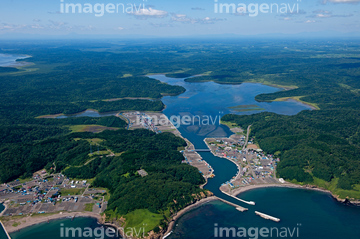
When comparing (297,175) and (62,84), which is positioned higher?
(62,84)

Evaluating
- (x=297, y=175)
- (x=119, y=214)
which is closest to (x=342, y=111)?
(x=297, y=175)

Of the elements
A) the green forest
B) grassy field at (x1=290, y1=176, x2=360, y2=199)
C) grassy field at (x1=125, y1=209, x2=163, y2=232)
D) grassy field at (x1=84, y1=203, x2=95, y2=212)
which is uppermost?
the green forest

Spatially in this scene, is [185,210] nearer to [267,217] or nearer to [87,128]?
[267,217]

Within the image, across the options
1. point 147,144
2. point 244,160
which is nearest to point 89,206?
point 147,144

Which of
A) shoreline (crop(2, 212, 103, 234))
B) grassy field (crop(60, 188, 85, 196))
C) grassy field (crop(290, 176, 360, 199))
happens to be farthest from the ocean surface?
grassy field (crop(60, 188, 85, 196))

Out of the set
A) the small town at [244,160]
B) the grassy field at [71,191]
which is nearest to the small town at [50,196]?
the grassy field at [71,191]

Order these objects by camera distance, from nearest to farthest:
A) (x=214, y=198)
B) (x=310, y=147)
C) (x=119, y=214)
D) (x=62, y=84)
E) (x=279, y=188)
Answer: (x=119, y=214)
(x=214, y=198)
(x=279, y=188)
(x=310, y=147)
(x=62, y=84)

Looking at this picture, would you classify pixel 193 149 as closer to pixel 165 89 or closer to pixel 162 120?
pixel 162 120

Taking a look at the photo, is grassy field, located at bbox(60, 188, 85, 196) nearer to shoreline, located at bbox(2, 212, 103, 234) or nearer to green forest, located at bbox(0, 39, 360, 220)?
green forest, located at bbox(0, 39, 360, 220)

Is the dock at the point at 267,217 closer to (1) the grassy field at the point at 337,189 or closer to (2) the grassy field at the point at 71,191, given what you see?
(1) the grassy field at the point at 337,189
